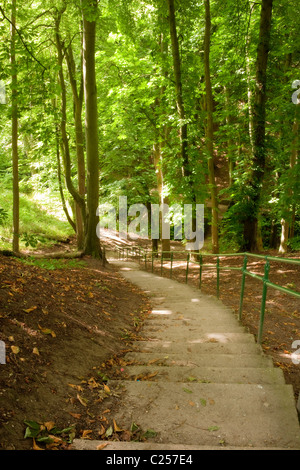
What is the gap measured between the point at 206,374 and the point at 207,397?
492 millimetres

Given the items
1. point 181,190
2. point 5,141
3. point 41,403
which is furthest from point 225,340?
point 5,141

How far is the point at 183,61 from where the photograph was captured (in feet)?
39.9

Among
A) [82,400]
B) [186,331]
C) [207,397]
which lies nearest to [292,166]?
[186,331]

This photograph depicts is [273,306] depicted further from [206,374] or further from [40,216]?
[40,216]

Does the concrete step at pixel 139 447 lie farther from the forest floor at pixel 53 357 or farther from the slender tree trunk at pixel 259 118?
the slender tree trunk at pixel 259 118

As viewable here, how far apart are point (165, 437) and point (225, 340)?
213 cm

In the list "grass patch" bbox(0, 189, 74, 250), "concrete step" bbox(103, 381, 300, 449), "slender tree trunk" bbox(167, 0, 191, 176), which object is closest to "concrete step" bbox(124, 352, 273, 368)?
"concrete step" bbox(103, 381, 300, 449)

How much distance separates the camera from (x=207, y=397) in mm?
2344

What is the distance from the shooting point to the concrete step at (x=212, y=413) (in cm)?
192

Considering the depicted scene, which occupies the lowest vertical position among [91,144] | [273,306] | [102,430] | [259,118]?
[273,306]

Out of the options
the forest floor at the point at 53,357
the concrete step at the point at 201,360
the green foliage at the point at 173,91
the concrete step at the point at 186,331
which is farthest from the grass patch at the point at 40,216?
the concrete step at the point at 201,360

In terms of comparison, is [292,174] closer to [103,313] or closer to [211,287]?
[211,287]

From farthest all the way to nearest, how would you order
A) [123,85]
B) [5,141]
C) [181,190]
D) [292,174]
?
1. [5,141]
2. [123,85]
3. [181,190]
4. [292,174]

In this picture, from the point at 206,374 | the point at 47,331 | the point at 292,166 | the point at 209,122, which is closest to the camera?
the point at 206,374
